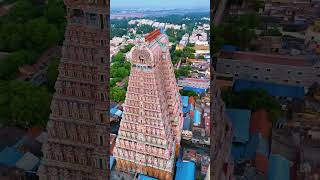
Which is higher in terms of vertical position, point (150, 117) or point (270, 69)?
point (150, 117)

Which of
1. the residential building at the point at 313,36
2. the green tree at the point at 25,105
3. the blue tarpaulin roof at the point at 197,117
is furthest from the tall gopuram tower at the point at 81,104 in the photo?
the residential building at the point at 313,36

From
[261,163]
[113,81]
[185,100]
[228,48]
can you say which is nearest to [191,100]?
[185,100]

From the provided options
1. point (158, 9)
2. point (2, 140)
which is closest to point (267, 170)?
point (158, 9)

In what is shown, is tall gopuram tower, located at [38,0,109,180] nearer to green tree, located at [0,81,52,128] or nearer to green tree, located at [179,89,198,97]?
green tree, located at [179,89,198,97]

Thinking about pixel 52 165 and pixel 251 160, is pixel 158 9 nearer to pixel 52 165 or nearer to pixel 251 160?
pixel 52 165

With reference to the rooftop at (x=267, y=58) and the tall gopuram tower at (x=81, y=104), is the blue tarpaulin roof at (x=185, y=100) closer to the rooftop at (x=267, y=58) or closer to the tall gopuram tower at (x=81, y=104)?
the tall gopuram tower at (x=81, y=104)

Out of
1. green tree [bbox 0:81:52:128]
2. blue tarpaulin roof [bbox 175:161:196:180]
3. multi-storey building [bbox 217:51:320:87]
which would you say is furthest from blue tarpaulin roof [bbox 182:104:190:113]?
multi-storey building [bbox 217:51:320:87]

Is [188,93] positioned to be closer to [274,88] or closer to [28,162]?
[28,162]
